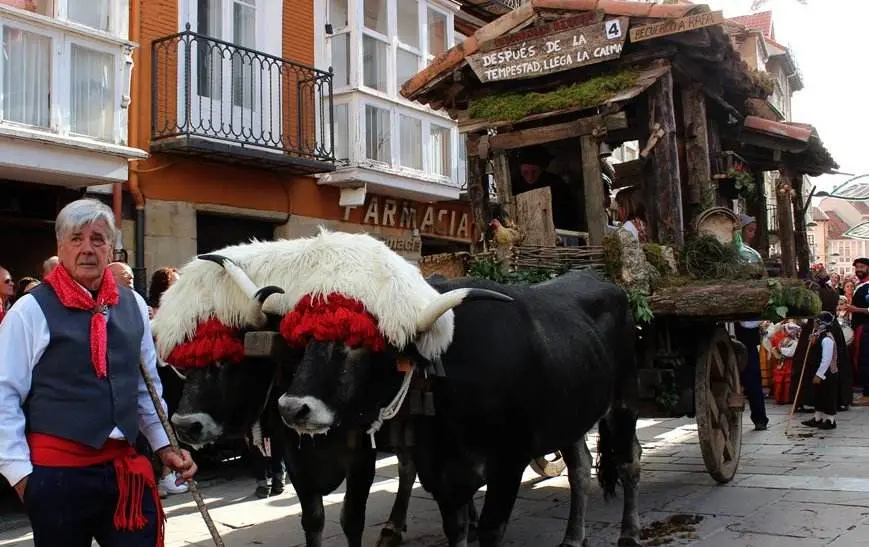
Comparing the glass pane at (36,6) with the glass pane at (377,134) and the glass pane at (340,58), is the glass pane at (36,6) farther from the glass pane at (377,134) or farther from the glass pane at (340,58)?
the glass pane at (377,134)

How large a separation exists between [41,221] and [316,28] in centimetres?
536

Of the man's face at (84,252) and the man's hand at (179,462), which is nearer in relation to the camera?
the man's face at (84,252)

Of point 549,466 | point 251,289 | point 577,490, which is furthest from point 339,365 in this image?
point 549,466

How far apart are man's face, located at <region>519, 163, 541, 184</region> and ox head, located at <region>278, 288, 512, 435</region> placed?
5535 millimetres

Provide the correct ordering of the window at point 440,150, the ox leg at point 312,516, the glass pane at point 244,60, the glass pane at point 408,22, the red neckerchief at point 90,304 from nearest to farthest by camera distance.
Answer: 1. the red neckerchief at point 90,304
2. the ox leg at point 312,516
3. the glass pane at point 244,60
4. the window at point 440,150
5. the glass pane at point 408,22

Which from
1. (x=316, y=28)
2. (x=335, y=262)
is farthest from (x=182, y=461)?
(x=316, y=28)

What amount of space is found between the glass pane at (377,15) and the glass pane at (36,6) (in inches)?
232

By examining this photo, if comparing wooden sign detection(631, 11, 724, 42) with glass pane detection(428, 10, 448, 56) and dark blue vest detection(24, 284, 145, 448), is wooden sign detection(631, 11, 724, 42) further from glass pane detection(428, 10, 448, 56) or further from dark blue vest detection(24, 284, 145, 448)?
glass pane detection(428, 10, 448, 56)

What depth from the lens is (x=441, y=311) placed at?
365cm

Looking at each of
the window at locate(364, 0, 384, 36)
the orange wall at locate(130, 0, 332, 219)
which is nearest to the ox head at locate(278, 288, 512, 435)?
the orange wall at locate(130, 0, 332, 219)

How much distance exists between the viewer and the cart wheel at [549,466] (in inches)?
286

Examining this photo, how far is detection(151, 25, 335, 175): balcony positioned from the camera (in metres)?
10.8

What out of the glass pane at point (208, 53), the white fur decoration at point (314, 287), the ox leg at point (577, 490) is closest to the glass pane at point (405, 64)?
the glass pane at point (208, 53)

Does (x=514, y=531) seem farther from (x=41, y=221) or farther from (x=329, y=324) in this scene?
(x=41, y=221)
